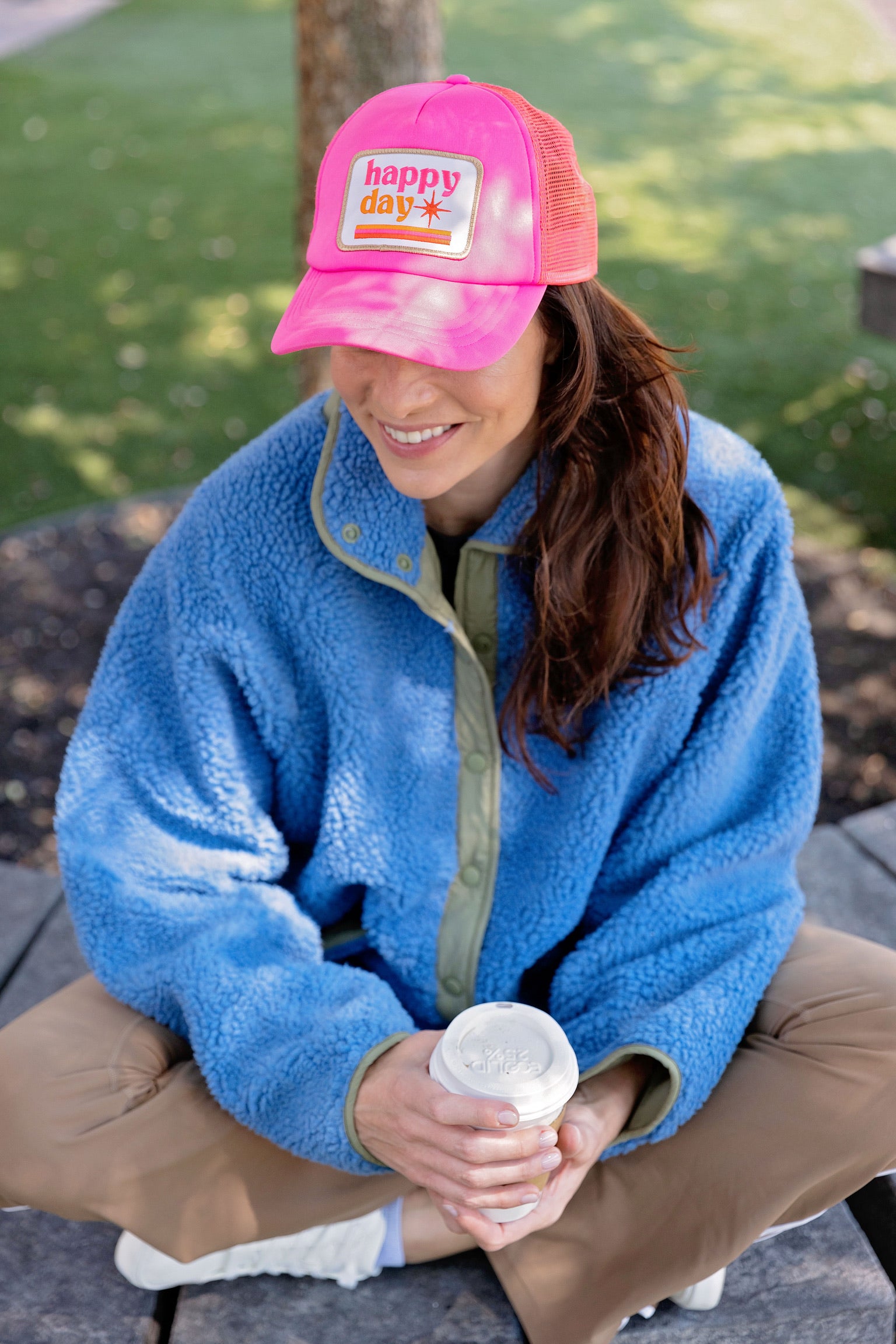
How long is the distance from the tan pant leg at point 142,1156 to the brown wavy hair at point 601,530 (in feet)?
2.20

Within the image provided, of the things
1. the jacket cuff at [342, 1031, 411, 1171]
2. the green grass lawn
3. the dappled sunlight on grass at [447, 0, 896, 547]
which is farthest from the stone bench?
the green grass lawn

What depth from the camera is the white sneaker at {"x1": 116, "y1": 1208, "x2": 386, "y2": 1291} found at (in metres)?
1.90

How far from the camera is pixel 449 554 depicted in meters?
1.96

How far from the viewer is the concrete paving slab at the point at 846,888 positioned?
262cm

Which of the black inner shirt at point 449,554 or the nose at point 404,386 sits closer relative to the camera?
the nose at point 404,386

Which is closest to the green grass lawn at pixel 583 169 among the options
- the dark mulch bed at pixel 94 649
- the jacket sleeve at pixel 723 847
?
the dark mulch bed at pixel 94 649

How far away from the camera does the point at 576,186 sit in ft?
5.24

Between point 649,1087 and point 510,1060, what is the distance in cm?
41

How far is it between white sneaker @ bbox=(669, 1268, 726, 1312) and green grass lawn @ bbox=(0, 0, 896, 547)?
103 inches

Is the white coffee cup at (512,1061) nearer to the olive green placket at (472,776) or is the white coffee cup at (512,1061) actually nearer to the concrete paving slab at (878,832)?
the olive green placket at (472,776)

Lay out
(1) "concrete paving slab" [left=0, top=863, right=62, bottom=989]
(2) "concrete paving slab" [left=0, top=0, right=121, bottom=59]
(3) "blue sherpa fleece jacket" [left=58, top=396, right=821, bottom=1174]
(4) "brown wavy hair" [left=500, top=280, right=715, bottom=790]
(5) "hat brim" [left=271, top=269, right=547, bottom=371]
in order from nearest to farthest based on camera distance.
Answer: (5) "hat brim" [left=271, top=269, right=547, bottom=371] → (4) "brown wavy hair" [left=500, top=280, right=715, bottom=790] → (3) "blue sherpa fleece jacket" [left=58, top=396, right=821, bottom=1174] → (1) "concrete paving slab" [left=0, top=863, right=62, bottom=989] → (2) "concrete paving slab" [left=0, top=0, right=121, bottom=59]

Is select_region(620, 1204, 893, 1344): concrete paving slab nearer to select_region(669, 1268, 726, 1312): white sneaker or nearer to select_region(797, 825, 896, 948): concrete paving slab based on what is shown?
select_region(669, 1268, 726, 1312): white sneaker

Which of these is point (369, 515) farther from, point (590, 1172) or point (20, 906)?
point (20, 906)

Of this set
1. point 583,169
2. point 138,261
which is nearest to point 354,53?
A: point 138,261
